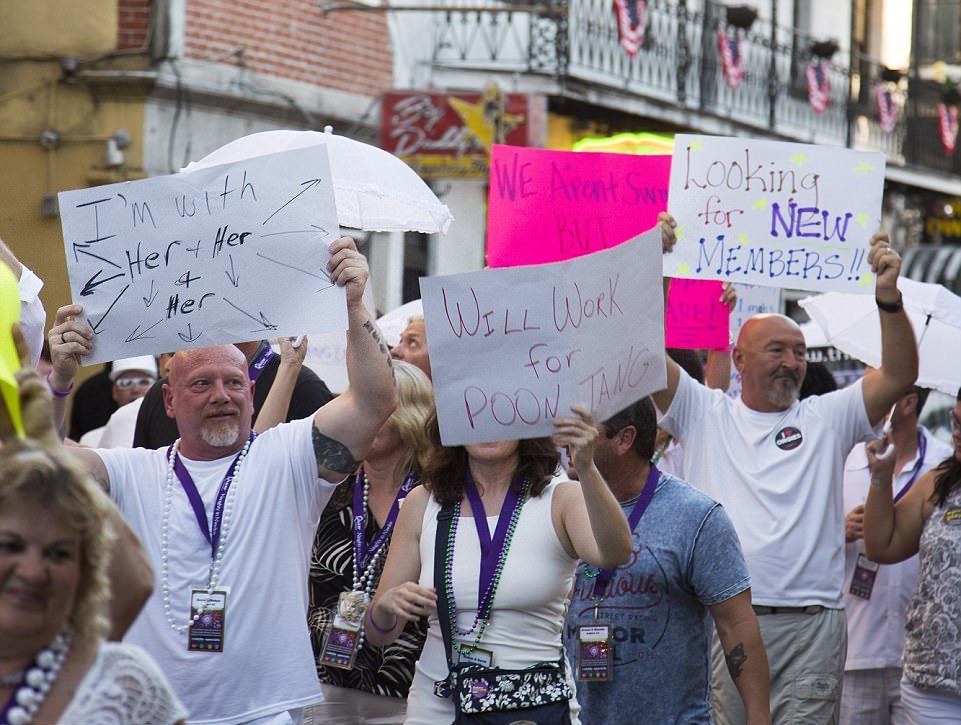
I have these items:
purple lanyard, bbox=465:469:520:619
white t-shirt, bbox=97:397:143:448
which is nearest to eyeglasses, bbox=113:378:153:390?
white t-shirt, bbox=97:397:143:448

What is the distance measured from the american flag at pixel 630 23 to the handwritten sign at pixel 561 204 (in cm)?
1298

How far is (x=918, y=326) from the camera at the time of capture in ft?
24.8

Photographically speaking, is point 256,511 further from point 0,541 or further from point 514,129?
point 514,129

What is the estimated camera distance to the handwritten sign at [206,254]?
4543 millimetres

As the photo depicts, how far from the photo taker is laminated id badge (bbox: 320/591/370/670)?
5277 millimetres

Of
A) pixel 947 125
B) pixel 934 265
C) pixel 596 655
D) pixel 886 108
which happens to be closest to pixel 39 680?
pixel 596 655

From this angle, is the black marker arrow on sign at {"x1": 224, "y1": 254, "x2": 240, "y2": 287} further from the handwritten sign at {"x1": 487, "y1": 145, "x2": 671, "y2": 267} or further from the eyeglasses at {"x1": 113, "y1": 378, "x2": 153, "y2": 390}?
the eyeglasses at {"x1": 113, "y1": 378, "x2": 153, "y2": 390}

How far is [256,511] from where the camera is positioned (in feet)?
15.0

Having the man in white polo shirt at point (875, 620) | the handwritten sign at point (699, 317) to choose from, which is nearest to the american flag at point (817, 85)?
the handwritten sign at point (699, 317)

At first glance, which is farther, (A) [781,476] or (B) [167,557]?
(A) [781,476]

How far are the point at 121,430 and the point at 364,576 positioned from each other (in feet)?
7.44

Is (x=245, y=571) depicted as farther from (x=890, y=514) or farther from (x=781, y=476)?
(x=890, y=514)

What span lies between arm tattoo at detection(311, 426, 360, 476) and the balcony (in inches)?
421

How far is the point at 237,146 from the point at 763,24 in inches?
740
